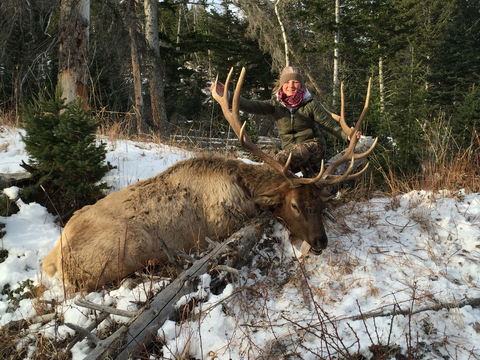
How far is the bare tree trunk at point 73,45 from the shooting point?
7305 millimetres

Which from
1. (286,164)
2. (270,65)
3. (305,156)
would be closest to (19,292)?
(286,164)

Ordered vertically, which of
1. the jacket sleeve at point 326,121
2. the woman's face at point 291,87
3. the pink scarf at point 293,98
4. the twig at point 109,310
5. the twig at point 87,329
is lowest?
the twig at point 87,329

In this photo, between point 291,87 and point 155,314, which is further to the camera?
point 291,87

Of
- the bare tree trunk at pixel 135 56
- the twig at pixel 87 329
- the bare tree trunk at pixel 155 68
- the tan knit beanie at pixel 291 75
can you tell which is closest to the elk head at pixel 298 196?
the tan knit beanie at pixel 291 75

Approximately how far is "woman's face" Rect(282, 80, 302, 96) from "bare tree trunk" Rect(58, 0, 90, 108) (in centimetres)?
498

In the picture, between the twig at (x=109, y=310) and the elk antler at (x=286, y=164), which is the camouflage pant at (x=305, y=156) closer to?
the elk antler at (x=286, y=164)

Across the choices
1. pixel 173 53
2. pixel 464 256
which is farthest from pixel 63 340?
pixel 173 53

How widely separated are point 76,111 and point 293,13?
1785 centimetres

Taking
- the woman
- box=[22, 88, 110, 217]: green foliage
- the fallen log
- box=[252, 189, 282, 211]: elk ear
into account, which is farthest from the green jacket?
the fallen log

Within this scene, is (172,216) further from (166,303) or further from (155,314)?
(155,314)

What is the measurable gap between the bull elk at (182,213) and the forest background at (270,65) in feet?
7.51

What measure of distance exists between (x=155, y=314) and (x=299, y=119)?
378 centimetres

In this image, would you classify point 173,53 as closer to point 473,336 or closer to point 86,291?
point 86,291

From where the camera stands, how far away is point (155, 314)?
91.8 inches
